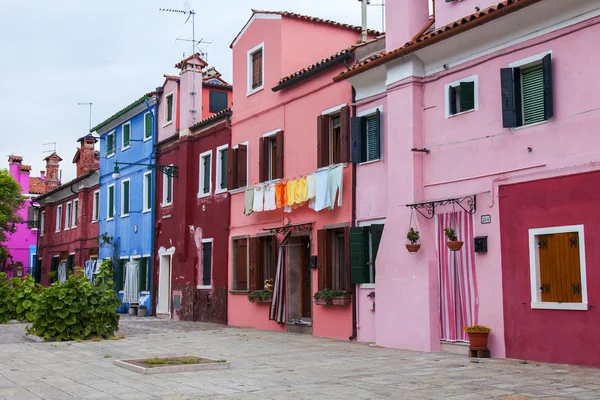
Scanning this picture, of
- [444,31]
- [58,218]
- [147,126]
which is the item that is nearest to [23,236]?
[58,218]

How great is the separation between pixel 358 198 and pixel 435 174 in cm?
289

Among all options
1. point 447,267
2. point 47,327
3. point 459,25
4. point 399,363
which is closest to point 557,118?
point 459,25

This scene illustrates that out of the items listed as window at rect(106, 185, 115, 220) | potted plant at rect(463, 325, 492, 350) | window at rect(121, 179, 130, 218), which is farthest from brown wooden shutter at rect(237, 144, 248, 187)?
window at rect(106, 185, 115, 220)

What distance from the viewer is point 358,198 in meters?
17.2

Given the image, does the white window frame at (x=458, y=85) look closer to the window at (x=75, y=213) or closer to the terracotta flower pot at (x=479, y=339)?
the terracotta flower pot at (x=479, y=339)

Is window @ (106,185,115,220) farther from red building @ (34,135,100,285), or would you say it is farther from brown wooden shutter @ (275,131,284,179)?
brown wooden shutter @ (275,131,284,179)

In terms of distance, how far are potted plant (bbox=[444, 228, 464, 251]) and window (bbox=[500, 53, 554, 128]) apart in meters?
2.15

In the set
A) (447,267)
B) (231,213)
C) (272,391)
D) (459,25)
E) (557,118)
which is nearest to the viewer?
(272,391)

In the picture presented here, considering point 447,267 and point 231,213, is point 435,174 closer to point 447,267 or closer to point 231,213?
point 447,267

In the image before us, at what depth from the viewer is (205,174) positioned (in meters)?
25.3

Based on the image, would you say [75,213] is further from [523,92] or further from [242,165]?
[523,92]

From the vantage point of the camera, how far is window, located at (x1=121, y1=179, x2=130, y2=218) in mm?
31445

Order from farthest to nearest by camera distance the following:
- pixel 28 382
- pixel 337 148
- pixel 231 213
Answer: pixel 231 213 → pixel 337 148 → pixel 28 382

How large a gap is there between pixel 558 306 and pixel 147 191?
66.7 ft
